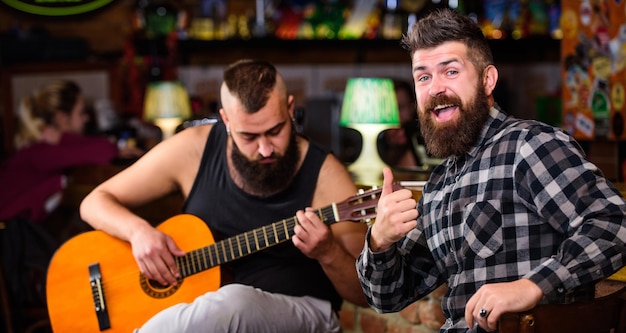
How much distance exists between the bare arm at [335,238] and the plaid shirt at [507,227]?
1.02 ft

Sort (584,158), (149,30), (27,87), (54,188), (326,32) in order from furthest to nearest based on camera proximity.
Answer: (326,32), (149,30), (27,87), (54,188), (584,158)

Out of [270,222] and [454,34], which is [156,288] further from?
[454,34]

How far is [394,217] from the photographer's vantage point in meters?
1.90

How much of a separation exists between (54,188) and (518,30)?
13.9 feet

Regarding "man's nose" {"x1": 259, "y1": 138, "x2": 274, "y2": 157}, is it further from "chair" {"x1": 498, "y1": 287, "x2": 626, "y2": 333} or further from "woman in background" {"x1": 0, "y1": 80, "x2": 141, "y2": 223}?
"woman in background" {"x1": 0, "y1": 80, "x2": 141, "y2": 223}

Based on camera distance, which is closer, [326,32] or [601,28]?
[601,28]

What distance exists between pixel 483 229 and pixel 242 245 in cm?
94

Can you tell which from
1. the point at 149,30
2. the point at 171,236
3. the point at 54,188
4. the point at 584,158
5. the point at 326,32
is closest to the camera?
the point at 584,158

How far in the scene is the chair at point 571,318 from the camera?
161 centimetres

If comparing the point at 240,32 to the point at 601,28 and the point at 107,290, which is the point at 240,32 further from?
the point at 107,290

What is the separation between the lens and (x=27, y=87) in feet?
20.0

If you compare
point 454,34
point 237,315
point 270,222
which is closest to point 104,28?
point 270,222

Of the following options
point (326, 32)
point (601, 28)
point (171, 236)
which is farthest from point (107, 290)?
point (326, 32)

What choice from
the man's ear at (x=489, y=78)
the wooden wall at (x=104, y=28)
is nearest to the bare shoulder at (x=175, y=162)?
the man's ear at (x=489, y=78)
